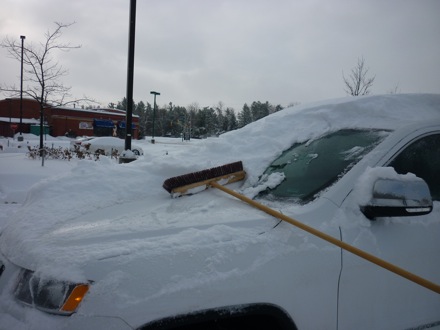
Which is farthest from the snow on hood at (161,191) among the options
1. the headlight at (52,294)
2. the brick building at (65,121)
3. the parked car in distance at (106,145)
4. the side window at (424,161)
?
the brick building at (65,121)

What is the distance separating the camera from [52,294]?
1394 millimetres

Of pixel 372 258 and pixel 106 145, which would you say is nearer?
pixel 372 258

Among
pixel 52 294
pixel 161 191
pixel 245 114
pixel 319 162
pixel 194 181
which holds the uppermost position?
pixel 245 114

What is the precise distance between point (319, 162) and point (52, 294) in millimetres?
1730

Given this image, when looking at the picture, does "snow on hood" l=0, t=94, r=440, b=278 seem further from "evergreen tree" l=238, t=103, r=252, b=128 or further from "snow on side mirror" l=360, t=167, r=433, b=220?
"evergreen tree" l=238, t=103, r=252, b=128

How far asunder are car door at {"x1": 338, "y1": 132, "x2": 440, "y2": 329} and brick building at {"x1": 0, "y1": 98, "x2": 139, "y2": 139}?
5035 centimetres

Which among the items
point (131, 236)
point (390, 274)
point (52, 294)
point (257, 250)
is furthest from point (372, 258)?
point (52, 294)

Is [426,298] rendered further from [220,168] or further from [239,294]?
[220,168]

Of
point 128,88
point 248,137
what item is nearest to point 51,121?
point 128,88

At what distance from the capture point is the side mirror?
1692mm

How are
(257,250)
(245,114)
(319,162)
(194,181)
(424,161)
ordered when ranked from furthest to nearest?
(245,114) < (194,181) < (319,162) < (424,161) < (257,250)

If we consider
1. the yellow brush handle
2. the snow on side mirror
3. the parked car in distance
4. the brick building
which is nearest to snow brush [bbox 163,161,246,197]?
the yellow brush handle

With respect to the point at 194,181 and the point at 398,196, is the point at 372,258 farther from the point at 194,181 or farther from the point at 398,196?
the point at 194,181

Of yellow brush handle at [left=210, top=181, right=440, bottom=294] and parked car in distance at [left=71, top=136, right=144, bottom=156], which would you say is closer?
yellow brush handle at [left=210, top=181, right=440, bottom=294]
